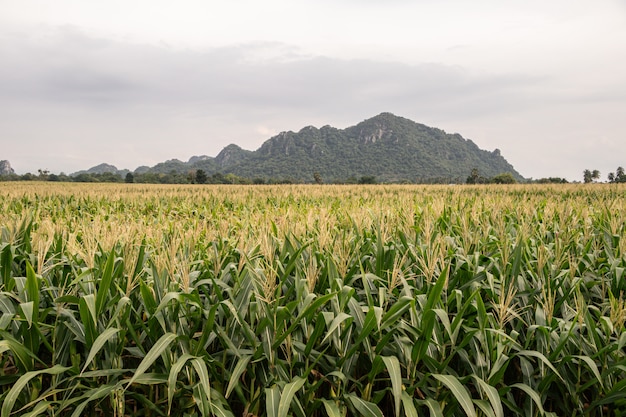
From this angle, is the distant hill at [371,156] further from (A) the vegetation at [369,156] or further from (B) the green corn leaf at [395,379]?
(B) the green corn leaf at [395,379]

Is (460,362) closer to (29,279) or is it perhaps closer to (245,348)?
(245,348)

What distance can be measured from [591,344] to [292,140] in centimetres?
15142

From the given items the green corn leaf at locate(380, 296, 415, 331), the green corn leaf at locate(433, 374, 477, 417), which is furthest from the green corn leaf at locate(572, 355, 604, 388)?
the green corn leaf at locate(380, 296, 415, 331)

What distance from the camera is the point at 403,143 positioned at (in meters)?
Result: 138

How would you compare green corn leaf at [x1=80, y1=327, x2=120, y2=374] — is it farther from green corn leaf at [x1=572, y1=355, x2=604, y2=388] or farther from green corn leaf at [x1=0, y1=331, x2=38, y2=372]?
green corn leaf at [x1=572, y1=355, x2=604, y2=388]

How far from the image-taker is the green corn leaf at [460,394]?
5.39 feet

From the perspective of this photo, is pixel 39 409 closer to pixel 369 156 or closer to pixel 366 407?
pixel 366 407

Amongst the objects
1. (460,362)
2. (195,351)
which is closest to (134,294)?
(195,351)

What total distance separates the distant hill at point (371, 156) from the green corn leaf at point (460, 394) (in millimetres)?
108962

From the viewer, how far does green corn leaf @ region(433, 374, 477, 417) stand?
164cm

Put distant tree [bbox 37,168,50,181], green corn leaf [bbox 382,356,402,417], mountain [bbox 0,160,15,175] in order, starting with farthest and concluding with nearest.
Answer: mountain [bbox 0,160,15,175] < distant tree [bbox 37,168,50,181] < green corn leaf [bbox 382,356,402,417]

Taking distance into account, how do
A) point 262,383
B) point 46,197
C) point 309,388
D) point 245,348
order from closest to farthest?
point 309,388
point 262,383
point 245,348
point 46,197

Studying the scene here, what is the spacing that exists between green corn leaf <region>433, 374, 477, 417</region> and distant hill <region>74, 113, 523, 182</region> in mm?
108962

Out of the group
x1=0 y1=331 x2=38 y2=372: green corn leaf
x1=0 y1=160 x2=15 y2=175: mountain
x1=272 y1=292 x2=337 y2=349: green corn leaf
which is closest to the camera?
x1=0 y1=331 x2=38 y2=372: green corn leaf
